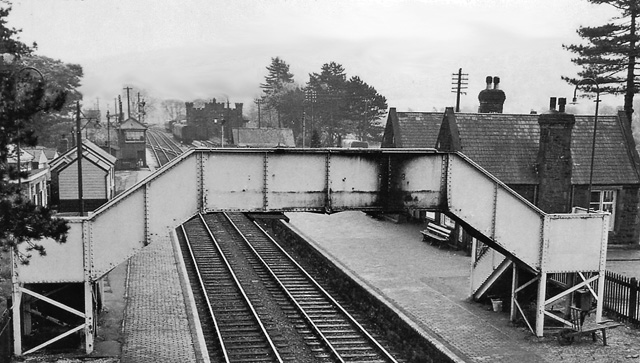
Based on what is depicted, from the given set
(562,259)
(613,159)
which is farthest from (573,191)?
(562,259)

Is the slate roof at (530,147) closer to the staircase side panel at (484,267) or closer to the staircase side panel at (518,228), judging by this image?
the staircase side panel at (484,267)

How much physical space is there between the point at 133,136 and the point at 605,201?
1877 inches

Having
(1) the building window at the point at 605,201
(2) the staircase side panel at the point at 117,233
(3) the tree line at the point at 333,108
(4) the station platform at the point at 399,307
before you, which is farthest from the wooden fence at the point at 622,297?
(3) the tree line at the point at 333,108

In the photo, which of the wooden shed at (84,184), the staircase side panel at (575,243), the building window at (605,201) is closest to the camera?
the staircase side panel at (575,243)

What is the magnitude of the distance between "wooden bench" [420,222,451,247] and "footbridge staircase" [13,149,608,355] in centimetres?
1069

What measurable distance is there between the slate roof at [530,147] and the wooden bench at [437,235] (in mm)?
3263

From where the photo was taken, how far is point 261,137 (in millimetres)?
71375

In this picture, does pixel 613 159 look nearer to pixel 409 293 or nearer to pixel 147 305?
pixel 409 293

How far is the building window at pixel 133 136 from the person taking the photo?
62.7 m

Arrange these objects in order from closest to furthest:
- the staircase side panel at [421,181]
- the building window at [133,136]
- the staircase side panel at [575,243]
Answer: the staircase side panel at [421,181] < the staircase side panel at [575,243] < the building window at [133,136]

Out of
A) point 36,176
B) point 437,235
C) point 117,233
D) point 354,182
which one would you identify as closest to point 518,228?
point 354,182

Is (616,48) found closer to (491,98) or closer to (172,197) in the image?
(491,98)

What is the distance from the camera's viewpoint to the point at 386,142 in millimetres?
36562

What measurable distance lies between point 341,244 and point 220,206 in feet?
43.1
